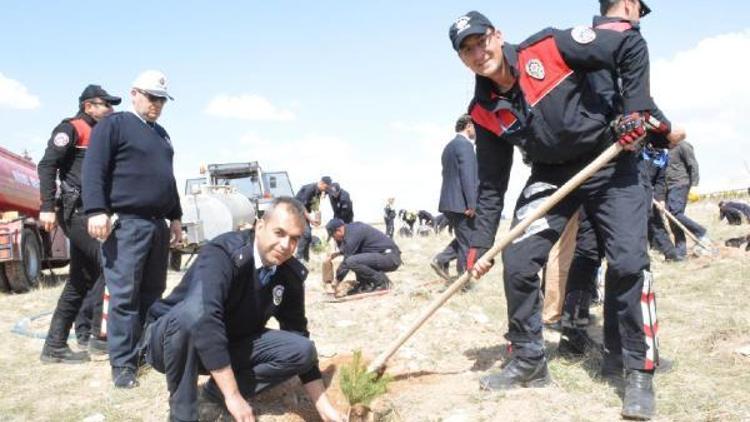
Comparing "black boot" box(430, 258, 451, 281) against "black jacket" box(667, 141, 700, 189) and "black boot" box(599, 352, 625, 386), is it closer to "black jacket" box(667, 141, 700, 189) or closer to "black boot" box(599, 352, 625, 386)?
"black jacket" box(667, 141, 700, 189)

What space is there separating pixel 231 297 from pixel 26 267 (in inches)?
252

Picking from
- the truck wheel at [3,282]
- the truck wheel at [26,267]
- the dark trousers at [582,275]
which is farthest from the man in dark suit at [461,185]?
the truck wheel at [3,282]

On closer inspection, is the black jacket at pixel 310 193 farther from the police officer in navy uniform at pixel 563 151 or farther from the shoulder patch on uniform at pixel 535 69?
the shoulder patch on uniform at pixel 535 69

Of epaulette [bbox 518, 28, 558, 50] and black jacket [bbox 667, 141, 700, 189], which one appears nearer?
epaulette [bbox 518, 28, 558, 50]

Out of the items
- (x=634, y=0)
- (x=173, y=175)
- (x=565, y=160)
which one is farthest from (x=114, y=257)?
(x=634, y=0)

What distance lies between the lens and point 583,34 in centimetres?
288

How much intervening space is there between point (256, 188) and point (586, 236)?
47.3 feet

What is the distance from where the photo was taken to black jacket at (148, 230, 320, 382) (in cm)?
266

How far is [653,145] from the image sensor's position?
2957mm

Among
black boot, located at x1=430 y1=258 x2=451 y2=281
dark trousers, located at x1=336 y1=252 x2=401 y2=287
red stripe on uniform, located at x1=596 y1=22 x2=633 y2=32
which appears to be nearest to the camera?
red stripe on uniform, located at x1=596 y1=22 x2=633 y2=32

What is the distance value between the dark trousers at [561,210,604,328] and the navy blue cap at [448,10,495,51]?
142cm

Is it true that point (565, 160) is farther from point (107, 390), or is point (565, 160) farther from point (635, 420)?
point (107, 390)

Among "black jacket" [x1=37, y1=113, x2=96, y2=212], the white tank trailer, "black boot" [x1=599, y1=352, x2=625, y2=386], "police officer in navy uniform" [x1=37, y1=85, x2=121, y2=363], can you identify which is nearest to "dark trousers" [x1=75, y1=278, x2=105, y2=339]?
"police officer in navy uniform" [x1=37, y1=85, x2=121, y2=363]

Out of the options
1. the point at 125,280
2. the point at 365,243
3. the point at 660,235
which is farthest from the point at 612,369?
the point at 660,235
